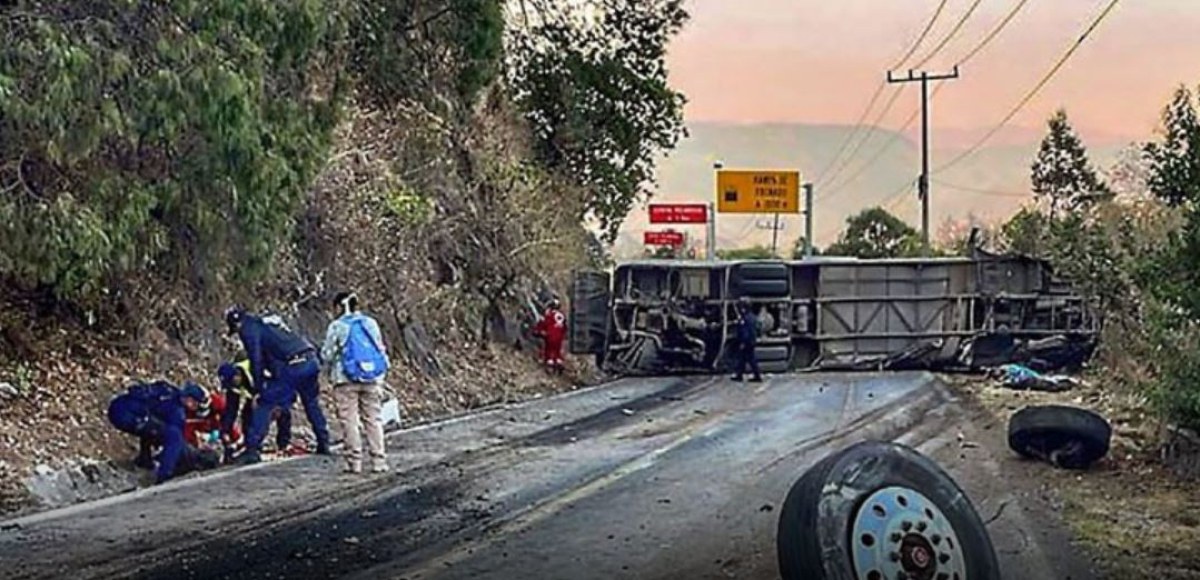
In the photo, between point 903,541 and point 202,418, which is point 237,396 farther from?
point 903,541

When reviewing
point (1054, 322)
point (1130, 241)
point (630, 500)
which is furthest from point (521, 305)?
point (630, 500)

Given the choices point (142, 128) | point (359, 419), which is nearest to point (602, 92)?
point (359, 419)

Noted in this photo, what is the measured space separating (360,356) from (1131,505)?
6616mm

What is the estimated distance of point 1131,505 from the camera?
11188 mm

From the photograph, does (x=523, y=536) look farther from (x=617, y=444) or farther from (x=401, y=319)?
(x=401, y=319)

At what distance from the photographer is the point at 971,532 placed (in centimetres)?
679

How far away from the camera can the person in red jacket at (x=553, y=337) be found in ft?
92.8

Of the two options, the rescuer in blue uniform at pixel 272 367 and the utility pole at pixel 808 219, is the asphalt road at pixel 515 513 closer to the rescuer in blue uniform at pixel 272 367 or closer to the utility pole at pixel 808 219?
the rescuer in blue uniform at pixel 272 367

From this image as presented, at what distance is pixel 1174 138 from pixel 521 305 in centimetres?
1883

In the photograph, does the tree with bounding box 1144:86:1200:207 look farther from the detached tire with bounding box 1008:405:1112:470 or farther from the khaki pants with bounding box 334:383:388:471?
the khaki pants with bounding box 334:383:388:471

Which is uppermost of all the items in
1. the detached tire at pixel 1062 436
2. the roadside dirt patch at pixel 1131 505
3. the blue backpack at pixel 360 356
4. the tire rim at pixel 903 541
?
the blue backpack at pixel 360 356

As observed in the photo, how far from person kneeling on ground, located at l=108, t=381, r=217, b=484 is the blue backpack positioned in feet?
4.88

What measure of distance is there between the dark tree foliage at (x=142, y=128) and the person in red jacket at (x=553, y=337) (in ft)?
50.5

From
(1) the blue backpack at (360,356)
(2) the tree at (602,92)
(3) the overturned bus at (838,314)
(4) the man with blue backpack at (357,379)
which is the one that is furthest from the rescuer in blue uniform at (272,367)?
(2) the tree at (602,92)
